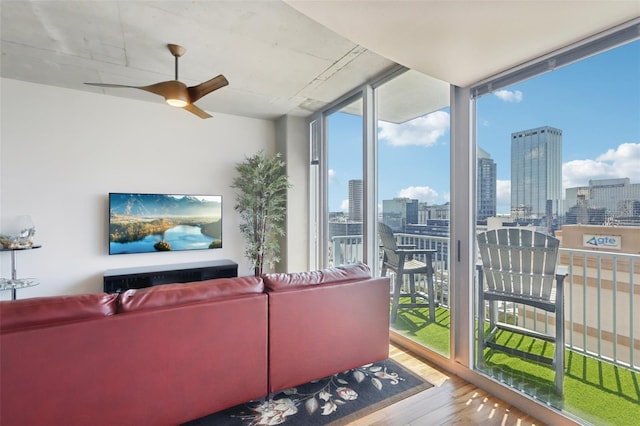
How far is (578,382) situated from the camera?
77.2 inches

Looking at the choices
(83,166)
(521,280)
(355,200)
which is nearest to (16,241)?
(83,166)

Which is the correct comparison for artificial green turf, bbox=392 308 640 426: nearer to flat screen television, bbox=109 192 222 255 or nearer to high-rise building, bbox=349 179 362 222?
high-rise building, bbox=349 179 362 222

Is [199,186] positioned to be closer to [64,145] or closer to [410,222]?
[64,145]

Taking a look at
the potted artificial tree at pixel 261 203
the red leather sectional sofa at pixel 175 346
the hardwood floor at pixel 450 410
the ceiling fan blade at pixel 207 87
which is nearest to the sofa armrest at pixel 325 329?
the red leather sectional sofa at pixel 175 346

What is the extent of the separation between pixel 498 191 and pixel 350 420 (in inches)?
75.1

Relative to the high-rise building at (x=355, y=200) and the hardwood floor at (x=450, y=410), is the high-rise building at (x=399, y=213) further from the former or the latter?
the hardwood floor at (x=450, y=410)

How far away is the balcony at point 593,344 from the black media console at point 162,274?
3.25m

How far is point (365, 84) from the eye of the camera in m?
3.44

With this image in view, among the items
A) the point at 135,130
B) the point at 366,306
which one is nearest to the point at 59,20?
the point at 135,130

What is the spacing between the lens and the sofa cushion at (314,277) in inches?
79.6

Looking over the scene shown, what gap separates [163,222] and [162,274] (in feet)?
2.44

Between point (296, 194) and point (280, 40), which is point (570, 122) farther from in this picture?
point (296, 194)

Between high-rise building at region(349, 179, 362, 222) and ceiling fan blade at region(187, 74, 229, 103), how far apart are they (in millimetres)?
1859

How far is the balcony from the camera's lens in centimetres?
175
